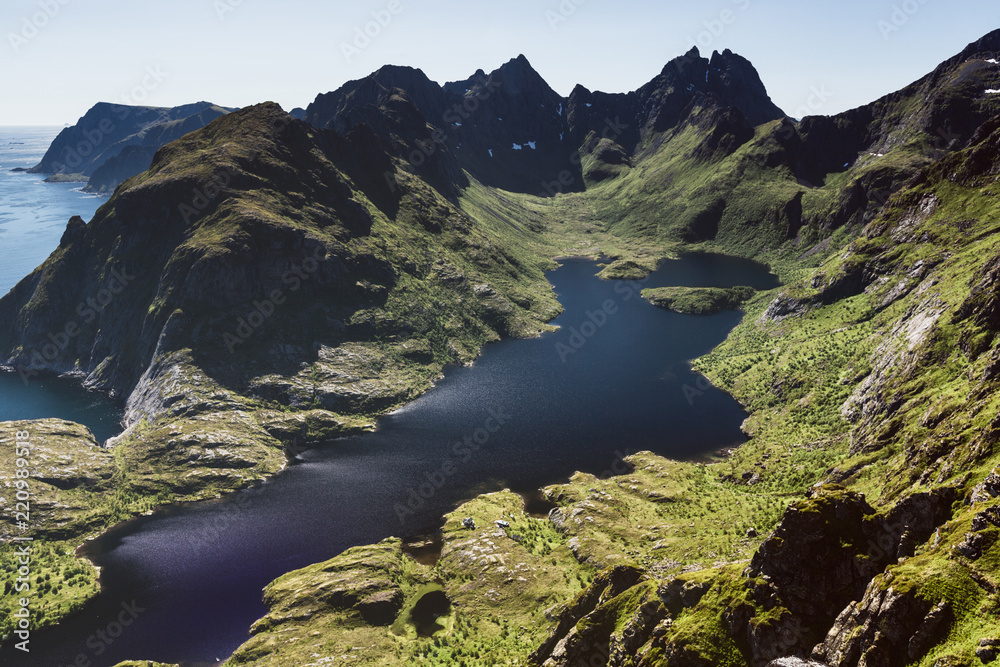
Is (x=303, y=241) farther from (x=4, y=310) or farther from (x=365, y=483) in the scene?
(x=4, y=310)

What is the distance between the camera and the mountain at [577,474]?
109 feet

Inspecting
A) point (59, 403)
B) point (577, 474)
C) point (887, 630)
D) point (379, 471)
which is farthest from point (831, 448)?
point (59, 403)

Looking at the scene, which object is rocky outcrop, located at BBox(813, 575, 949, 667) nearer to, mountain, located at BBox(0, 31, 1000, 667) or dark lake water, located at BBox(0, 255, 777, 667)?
mountain, located at BBox(0, 31, 1000, 667)

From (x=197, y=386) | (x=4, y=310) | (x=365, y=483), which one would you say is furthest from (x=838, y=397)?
(x=4, y=310)

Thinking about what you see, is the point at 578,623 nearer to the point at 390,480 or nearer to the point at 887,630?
the point at 887,630

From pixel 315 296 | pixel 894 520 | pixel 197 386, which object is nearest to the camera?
pixel 894 520

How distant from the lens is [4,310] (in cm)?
18388

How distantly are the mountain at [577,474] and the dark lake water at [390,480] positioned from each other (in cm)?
629

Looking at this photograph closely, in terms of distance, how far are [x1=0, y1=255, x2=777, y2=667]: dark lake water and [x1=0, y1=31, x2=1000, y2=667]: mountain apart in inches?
247

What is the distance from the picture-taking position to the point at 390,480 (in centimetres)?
10900

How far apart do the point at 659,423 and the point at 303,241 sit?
122 metres

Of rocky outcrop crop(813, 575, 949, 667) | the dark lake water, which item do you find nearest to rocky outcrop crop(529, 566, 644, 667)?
rocky outcrop crop(813, 575, 949, 667)

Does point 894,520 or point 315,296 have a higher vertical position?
point 315,296

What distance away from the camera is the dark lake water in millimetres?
78062
